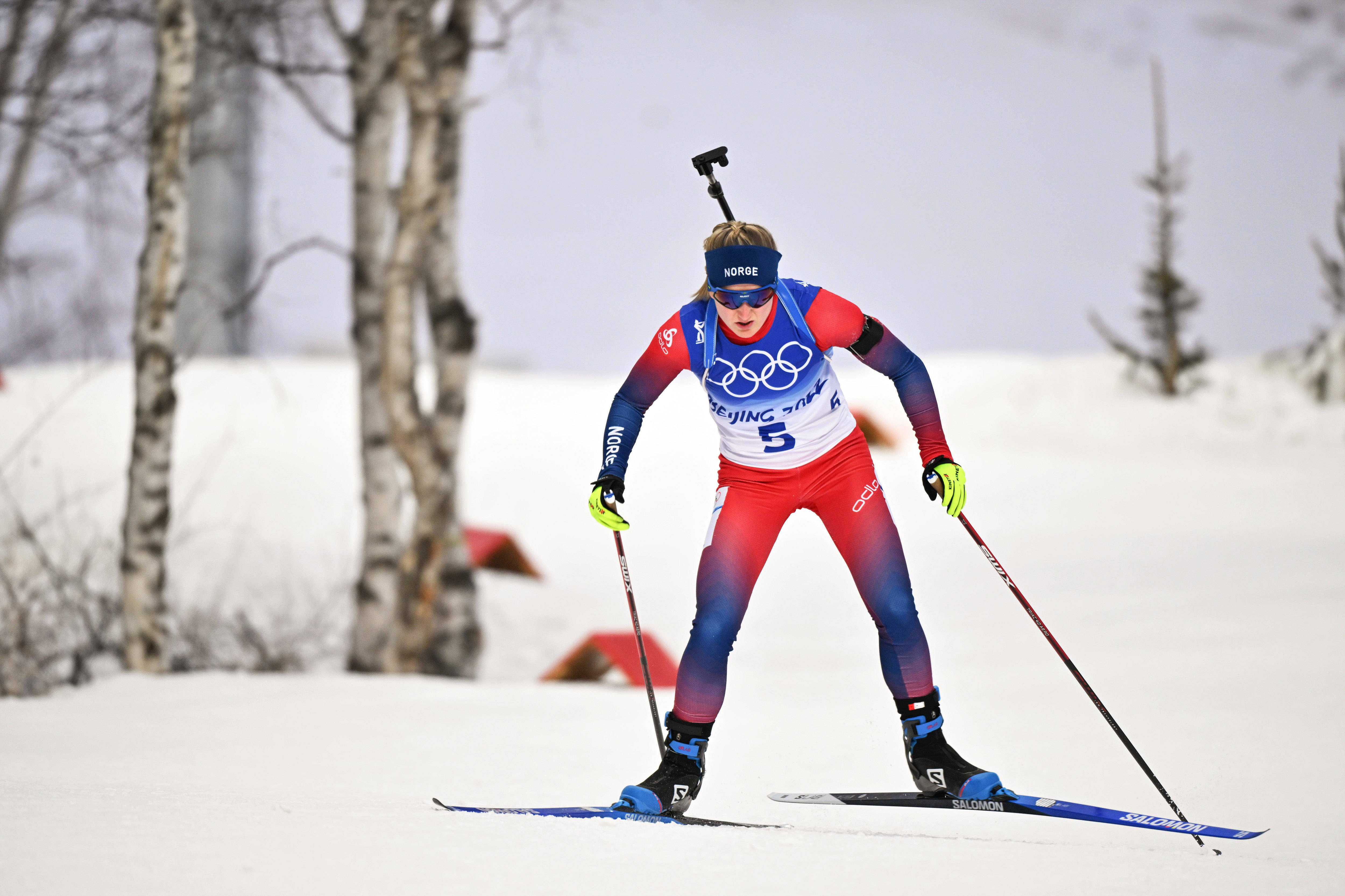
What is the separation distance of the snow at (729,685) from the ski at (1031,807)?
0.30 ft

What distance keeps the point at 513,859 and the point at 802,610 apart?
6700 millimetres

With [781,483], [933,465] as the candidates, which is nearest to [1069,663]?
[933,465]

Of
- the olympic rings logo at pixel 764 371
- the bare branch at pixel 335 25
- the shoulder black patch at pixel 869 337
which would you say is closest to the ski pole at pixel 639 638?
the olympic rings logo at pixel 764 371

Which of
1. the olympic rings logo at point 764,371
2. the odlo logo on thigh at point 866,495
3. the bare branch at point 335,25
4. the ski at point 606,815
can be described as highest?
the bare branch at point 335,25

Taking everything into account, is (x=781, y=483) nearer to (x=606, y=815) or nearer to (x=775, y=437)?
(x=775, y=437)

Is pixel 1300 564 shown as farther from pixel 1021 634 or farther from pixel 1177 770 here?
pixel 1177 770

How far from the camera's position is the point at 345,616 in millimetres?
9070

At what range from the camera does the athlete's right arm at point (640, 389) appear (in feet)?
11.6

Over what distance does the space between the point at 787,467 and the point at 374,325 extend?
14.6ft

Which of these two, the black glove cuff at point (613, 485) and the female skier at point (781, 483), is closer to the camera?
the female skier at point (781, 483)

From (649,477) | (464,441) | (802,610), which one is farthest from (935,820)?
(464,441)

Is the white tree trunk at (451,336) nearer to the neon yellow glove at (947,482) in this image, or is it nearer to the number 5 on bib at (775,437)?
the number 5 on bib at (775,437)

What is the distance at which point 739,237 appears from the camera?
338 cm

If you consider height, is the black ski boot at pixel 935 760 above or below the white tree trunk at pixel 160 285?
below
